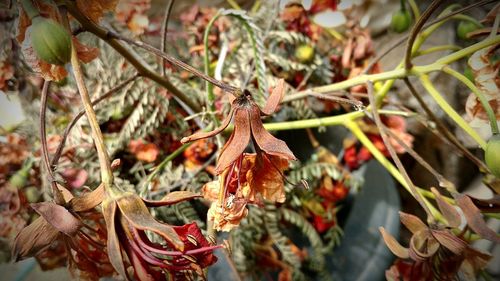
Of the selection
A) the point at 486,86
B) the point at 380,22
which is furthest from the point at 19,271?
the point at 380,22

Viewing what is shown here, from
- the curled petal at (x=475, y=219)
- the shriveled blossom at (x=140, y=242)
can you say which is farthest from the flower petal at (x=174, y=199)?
the curled petal at (x=475, y=219)

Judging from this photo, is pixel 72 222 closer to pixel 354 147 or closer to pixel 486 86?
pixel 486 86

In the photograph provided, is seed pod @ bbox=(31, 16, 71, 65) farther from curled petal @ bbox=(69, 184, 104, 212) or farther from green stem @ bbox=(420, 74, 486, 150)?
green stem @ bbox=(420, 74, 486, 150)

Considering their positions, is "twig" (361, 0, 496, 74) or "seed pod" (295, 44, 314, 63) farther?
"seed pod" (295, 44, 314, 63)

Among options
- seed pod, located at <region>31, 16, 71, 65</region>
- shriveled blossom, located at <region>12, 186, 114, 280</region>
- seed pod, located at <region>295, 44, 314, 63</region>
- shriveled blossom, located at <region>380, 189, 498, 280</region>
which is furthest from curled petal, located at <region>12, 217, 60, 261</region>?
seed pod, located at <region>295, 44, 314, 63</region>

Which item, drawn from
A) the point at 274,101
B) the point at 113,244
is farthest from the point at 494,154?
the point at 113,244

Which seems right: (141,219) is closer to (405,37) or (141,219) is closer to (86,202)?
(86,202)

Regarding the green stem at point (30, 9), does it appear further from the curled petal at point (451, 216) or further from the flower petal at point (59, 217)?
the curled petal at point (451, 216)
